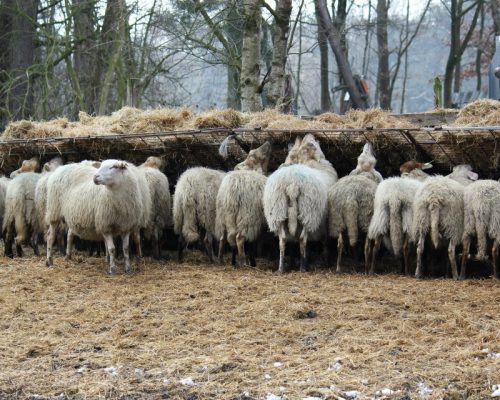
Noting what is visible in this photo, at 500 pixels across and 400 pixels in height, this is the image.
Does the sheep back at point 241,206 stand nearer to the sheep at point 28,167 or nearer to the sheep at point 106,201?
the sheep at point 106,201

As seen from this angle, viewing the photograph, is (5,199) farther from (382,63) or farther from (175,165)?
(382,63)

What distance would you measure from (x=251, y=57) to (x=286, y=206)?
6808mm

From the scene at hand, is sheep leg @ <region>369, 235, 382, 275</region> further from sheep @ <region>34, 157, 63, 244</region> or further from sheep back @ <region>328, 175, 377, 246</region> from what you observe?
sheep @ <region>34, 157, 63, 244</region>

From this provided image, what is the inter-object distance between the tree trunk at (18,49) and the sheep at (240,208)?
1116cm

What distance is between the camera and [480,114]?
37.7ft

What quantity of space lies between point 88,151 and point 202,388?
8.75m

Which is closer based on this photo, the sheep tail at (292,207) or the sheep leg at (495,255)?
the sheep leg at (495,255)

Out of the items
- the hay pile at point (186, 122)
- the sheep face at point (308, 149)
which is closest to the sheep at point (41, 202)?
the hay pile at point (186, 122)

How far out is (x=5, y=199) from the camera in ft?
45.9

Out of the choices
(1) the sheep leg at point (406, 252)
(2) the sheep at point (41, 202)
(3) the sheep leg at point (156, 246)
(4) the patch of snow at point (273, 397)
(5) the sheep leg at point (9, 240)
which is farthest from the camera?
(5) the sheep leg at point (9, 240)

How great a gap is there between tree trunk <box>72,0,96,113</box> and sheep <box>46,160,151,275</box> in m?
9.59

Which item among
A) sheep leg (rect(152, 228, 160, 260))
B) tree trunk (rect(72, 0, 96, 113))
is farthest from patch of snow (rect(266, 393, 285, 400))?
tree trunk (rect(72, 0, 96, 113))

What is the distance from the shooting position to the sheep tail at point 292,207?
36.9 feet

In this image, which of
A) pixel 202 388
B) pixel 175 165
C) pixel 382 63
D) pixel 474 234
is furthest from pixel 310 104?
pixel 202 388
